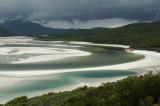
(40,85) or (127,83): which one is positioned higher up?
(127,83)

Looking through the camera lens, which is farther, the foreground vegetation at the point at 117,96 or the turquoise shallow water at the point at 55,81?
the turquoise shallow water at the point at 55,81

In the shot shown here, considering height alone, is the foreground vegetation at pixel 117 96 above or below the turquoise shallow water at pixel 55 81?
above

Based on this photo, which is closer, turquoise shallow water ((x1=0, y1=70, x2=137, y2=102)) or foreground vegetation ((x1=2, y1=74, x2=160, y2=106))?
foreground vegetation ((x1=2, y1=74, x2=160, y2=106))

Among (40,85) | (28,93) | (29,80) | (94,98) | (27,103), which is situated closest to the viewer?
(94,98)

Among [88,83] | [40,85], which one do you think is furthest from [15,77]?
[88,83]

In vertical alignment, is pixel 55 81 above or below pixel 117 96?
below

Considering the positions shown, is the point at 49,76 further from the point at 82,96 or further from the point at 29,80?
the point at 82,96

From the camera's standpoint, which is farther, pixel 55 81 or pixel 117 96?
pixel 55 81

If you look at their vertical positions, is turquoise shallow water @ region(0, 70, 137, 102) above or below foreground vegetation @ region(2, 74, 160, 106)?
below
